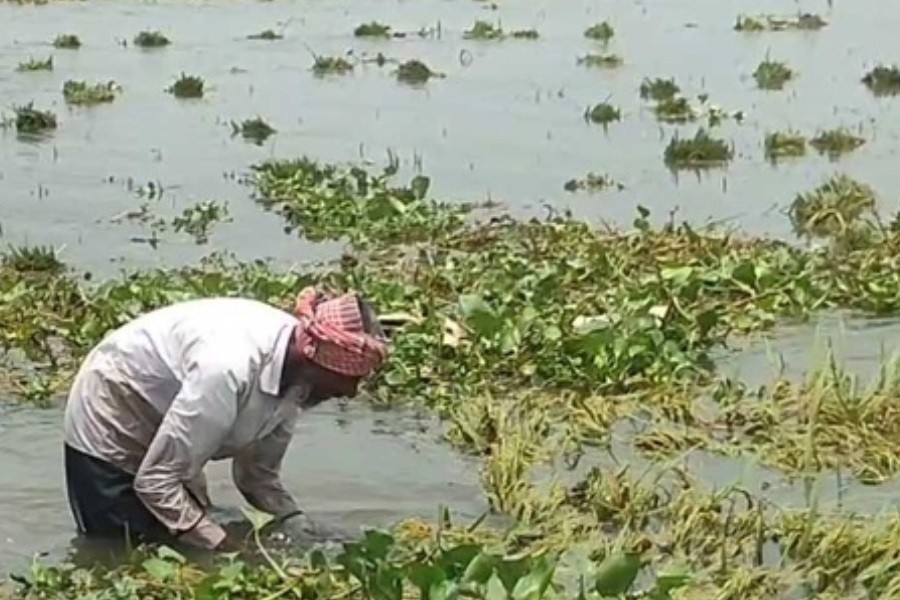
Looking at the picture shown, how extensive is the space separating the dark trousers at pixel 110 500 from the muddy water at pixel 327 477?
0.19 meters

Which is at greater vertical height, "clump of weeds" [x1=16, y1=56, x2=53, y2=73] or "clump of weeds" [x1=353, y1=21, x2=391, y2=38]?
"clump of weeds" [x1=16, y1=56, x2=53, y2=73]

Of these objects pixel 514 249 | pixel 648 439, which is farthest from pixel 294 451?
pixel 514 249

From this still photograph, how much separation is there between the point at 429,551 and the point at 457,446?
1.62 m

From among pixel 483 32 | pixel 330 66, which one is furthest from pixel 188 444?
pixel 483 32

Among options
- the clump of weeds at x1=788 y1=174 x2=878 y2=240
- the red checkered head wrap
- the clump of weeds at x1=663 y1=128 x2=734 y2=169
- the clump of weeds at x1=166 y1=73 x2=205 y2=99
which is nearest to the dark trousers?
the red checkered head wrap

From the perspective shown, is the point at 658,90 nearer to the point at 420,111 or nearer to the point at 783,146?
the point at 420,111

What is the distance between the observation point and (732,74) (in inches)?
745

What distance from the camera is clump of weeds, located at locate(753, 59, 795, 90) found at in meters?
17.8

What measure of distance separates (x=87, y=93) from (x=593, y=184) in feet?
20.3

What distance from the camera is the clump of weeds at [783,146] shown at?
13930mm

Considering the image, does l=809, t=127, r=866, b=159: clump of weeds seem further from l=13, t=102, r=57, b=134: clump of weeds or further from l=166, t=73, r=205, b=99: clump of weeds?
l=13, t=102, r=57, b=134: clump of weeds

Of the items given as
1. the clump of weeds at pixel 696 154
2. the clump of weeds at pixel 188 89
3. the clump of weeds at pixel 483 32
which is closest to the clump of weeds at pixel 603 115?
the clump of weeds at pixel 696 154

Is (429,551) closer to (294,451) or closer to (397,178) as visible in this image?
(294,451)

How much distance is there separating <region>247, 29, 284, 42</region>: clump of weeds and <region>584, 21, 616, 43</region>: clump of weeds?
3.96 metres
